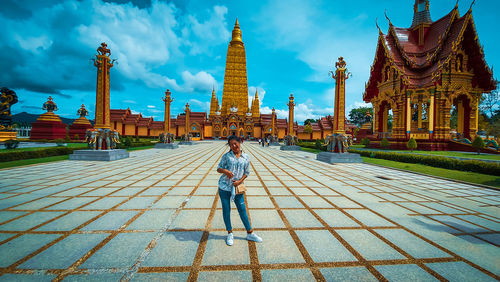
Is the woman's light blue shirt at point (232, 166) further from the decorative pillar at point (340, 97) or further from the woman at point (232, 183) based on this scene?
the decorative pillar at point (340, 97)

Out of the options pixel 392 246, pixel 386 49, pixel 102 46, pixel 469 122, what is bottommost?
pixel 392 246

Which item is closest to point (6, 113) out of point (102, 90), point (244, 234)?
point (102, 90)

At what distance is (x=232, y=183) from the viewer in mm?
2553

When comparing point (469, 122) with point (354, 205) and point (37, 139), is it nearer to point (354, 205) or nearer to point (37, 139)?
point (354, 205)

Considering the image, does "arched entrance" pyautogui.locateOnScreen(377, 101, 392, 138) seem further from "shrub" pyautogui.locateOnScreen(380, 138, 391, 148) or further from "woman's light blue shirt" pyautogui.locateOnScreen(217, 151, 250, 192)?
"woman's light blue shirt" pyautogui.locateOnScreen(217, 151, 250, 192)

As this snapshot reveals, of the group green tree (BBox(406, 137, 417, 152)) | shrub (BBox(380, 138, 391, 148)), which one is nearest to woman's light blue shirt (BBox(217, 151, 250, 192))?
green tree (BBox(406, 137, 417, 152))

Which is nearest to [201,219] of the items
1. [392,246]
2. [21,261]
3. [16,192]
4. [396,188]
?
[21,261]

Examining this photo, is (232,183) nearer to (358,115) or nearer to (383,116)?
(383,116)

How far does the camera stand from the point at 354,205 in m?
4.14

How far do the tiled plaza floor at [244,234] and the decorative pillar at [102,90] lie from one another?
7.04m

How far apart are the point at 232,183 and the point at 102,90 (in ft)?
40.8

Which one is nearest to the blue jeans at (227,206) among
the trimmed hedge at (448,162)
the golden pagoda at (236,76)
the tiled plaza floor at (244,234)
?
the tiled plaza floor at (244,234)

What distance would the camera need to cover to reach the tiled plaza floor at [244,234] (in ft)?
6.81

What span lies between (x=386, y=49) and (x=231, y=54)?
4600cm
